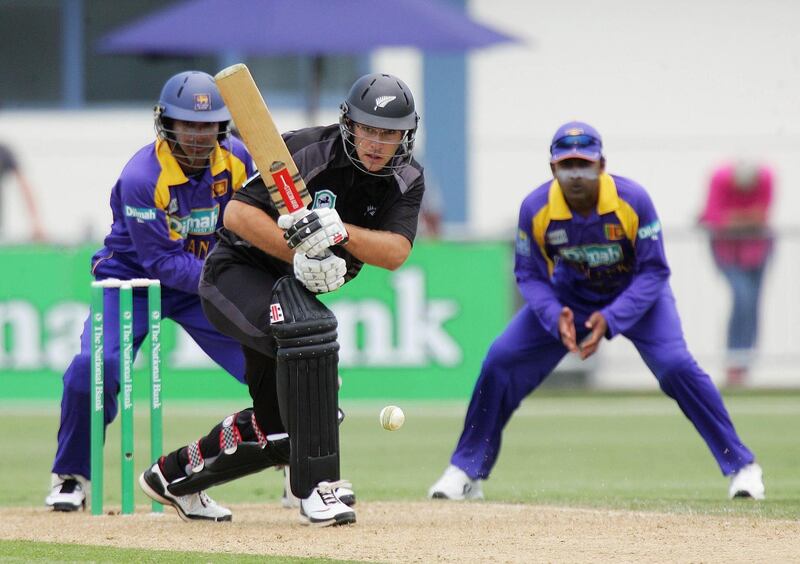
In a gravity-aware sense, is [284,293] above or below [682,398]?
above

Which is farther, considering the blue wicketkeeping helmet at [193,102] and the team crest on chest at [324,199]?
the blue wicketkeeping helmet at [193,102]

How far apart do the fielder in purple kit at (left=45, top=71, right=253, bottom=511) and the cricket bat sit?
100 centimetres

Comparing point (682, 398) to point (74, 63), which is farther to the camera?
point (74, 63)

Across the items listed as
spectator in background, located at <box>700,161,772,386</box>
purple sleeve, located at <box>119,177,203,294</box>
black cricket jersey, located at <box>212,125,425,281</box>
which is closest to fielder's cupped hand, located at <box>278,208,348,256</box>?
black cricket jersey, located at <box>212,125,425,281</box>

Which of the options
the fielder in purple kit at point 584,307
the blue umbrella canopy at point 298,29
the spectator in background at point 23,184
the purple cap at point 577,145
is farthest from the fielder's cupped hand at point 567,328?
the spectator in background at point 23,184

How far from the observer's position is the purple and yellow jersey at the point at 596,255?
732cm

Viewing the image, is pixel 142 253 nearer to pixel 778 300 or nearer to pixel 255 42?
pixel 255 42

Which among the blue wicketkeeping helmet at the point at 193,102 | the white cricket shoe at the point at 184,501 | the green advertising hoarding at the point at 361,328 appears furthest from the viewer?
the green advertising hoarding at the point at 361,328

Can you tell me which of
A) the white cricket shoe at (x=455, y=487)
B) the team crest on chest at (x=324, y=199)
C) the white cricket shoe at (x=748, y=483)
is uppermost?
the team crest on chest at (x=324, y=199)

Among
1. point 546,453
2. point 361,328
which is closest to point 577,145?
point 546,453

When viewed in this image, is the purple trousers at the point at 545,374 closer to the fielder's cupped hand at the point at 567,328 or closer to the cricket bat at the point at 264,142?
the fielder's cupped hand at the point at 567,328

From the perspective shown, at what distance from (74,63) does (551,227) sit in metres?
10.5

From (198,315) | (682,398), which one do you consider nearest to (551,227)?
(682,398)

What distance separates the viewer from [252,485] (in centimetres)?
841
